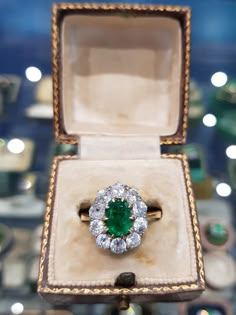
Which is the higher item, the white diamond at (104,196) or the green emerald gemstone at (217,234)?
the white diamond at (104,196)

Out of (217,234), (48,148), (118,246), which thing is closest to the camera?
(118,246)

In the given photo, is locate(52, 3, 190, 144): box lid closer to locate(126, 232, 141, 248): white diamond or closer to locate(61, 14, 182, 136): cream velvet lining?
locate(61, 14, 182, 136): cream velvet lining

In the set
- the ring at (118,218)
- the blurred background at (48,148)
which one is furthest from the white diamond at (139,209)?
the blurred background at (48,148)

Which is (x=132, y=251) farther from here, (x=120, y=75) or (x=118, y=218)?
(x=120, y=75)

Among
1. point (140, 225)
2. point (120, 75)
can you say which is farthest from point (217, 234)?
point (120, 75)

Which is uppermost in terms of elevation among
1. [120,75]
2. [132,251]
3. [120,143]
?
[120,75]

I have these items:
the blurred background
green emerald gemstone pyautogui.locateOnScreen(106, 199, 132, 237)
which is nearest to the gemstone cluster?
green emerald gemstone pyautogui.locateOnScreen(106, 199, 132, 237)

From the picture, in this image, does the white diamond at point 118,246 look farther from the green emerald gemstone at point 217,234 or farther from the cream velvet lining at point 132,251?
the green emerald gemstone at point 217,234
